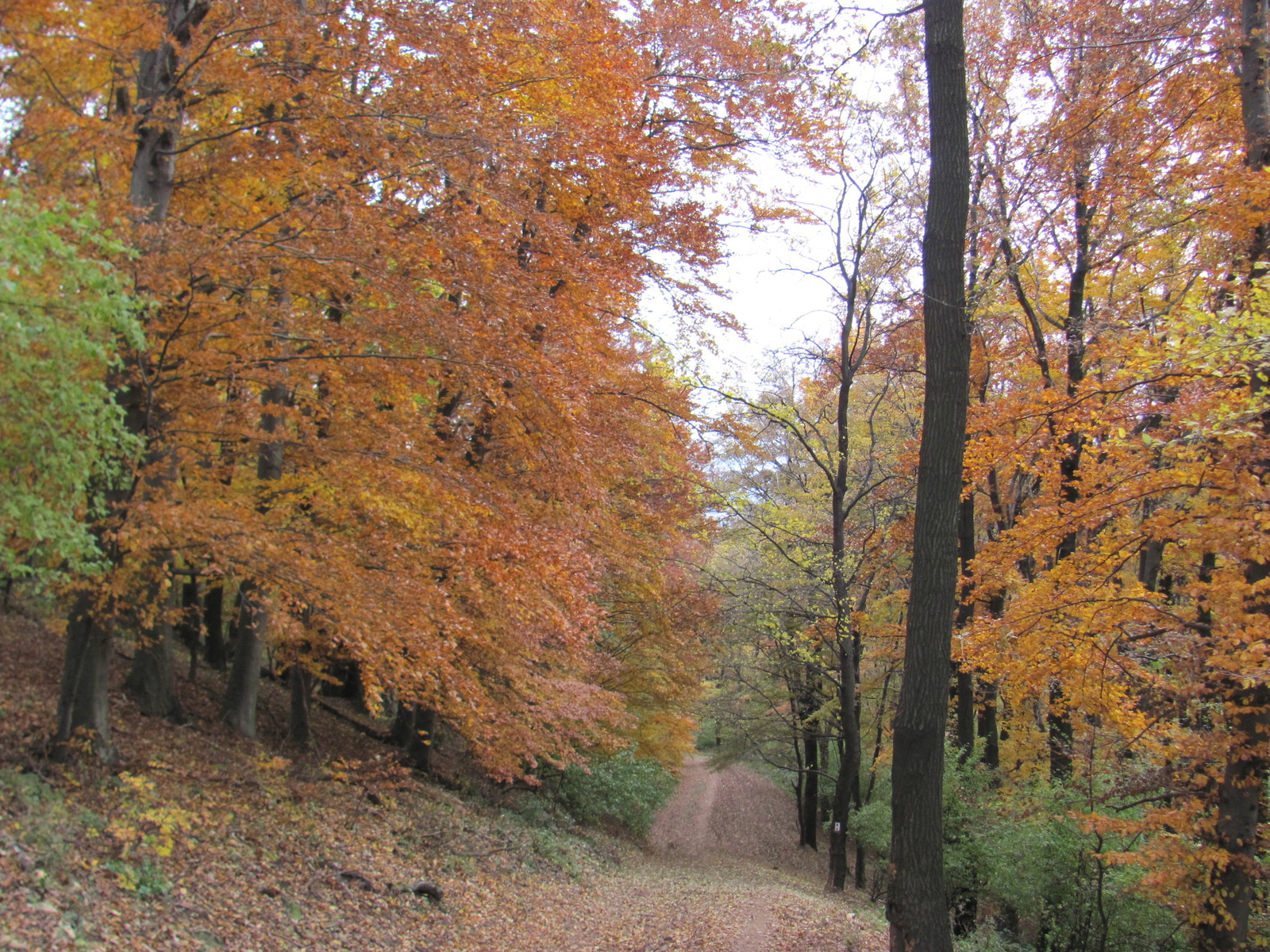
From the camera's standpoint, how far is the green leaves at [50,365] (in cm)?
409

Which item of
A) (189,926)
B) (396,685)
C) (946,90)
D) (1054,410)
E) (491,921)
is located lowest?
(491,921)

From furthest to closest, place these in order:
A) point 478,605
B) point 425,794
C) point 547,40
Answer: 1. point 425,794
2. point 478,605
3. point 547,40

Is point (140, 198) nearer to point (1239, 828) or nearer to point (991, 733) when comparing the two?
point (1239, 828)

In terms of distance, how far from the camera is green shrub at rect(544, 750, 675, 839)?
1873 centimetres

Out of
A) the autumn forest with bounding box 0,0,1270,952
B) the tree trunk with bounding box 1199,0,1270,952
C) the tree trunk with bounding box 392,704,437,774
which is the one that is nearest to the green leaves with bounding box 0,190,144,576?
the autumn forest with bounding box 0,0,1270,952

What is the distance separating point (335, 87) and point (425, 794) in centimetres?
1022

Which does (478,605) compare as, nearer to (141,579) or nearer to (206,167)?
(141,579)

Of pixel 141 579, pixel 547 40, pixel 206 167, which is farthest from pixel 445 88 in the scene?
pixel 141 579

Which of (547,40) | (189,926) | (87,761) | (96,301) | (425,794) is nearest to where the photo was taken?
(96,301)

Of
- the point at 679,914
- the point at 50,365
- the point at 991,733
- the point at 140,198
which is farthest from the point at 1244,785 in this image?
the point at 140,198

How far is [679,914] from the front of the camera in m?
11.9

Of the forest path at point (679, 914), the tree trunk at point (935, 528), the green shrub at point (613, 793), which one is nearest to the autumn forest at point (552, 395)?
the tree trunk at point (935, 528)

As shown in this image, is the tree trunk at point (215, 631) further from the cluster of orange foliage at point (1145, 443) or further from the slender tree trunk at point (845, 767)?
the cluster of orange foliage at point (1145, 443)

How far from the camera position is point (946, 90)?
255 inches
